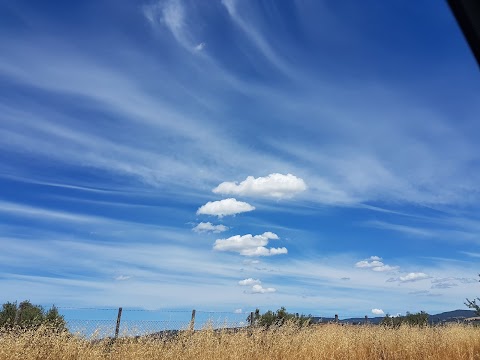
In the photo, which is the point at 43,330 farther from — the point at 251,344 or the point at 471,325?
the point at 471,325

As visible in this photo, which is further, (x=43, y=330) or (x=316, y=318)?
(x=316, y=318)

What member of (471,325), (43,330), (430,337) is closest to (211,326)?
(43,330)

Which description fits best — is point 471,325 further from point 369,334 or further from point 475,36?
point 475,36

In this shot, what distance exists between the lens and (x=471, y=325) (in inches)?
883

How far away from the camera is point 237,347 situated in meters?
11.0

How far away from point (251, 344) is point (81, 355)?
4588mm

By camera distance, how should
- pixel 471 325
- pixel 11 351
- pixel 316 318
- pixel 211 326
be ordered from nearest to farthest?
pixel 11 351
pixel 211 326
pixel 471 325
pixel 316 318

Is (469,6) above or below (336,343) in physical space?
above

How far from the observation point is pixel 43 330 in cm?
1089

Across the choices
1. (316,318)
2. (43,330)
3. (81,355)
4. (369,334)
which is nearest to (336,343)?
(369,334)

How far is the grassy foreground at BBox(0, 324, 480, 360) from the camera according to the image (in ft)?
32.7

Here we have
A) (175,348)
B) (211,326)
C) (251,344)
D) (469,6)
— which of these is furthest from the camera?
(211,326)

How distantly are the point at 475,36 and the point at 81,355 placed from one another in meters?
10.9

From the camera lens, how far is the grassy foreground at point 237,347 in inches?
392
